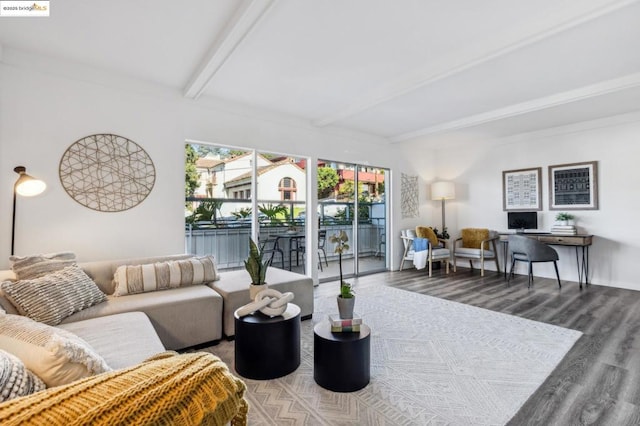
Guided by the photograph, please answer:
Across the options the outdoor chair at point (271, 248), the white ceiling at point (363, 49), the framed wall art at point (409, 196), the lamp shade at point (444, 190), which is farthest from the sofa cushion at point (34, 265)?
the lamp shade at point (444, 190)

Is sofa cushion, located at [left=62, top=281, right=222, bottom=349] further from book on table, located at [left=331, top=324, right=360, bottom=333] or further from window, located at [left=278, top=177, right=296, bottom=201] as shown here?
window, located at [left=278, top=177, right=296, bottom=201]

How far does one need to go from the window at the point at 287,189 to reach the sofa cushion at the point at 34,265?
2.68m

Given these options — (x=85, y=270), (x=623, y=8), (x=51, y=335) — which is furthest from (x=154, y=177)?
(x=623, y=8)

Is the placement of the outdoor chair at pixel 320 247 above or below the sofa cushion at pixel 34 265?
below

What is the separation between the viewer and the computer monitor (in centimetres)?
532

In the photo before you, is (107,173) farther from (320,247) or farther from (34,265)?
(320,247)

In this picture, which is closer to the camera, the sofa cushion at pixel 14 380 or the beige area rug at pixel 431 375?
the sofa cushion at pixel 14 380

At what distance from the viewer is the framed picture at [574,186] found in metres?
4.78

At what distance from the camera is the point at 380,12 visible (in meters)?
2.25

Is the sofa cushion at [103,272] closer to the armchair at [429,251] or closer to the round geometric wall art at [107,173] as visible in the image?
the round geometric wall art at [107,173]

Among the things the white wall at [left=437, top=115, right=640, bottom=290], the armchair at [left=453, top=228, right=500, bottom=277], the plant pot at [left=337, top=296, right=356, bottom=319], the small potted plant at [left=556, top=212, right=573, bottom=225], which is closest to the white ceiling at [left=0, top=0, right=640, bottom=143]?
the white wall at [left=437, top=115, right=640, bottom=290]

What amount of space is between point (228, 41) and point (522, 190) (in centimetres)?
533

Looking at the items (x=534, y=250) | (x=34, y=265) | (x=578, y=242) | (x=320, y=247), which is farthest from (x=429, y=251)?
(x=34, y=265)

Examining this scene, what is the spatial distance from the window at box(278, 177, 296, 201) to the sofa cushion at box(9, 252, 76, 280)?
2.68 m
